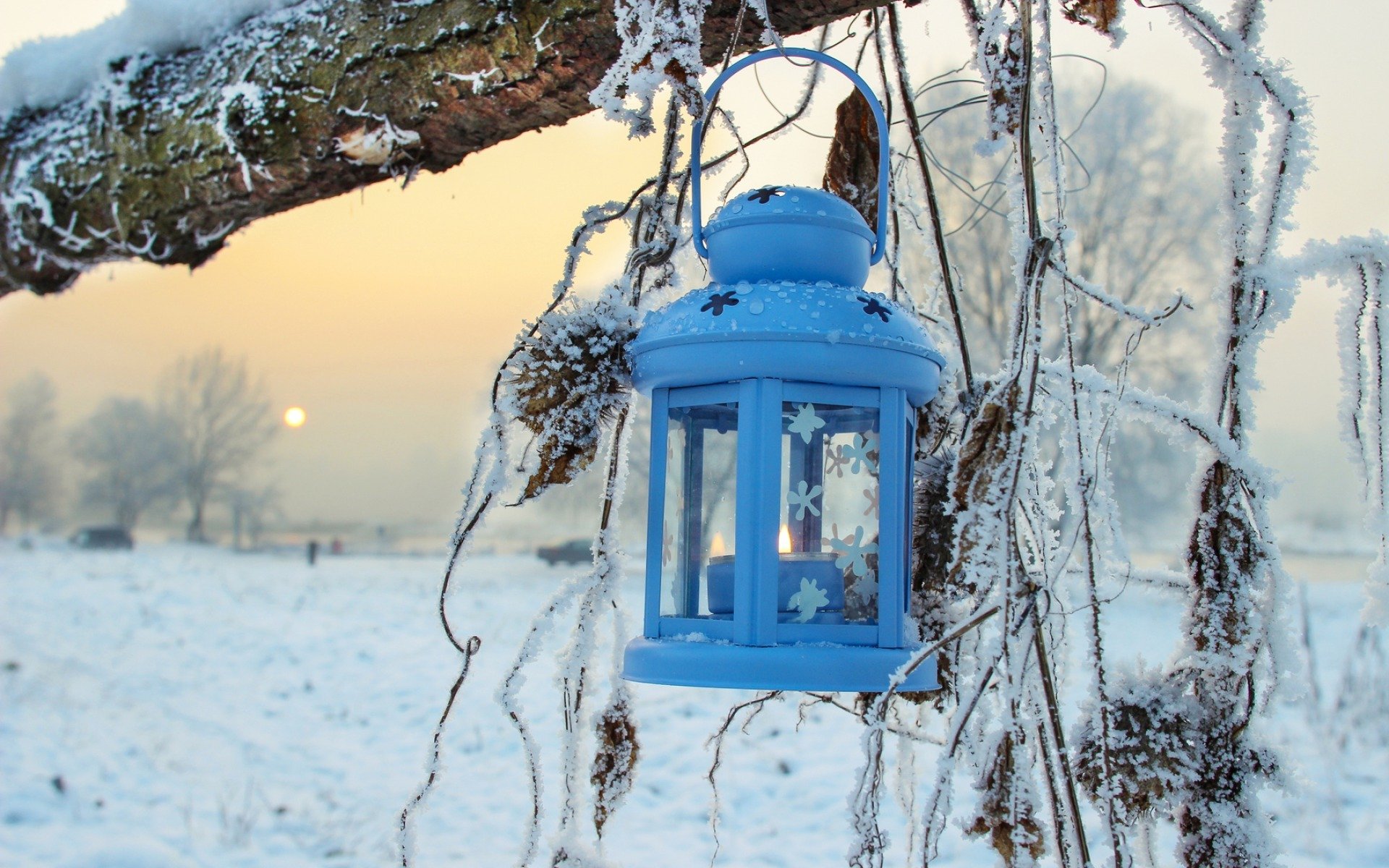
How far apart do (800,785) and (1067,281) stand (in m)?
2.76

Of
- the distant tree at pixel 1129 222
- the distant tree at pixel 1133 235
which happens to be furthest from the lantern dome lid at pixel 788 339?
the distant tree at pixel 1129 222

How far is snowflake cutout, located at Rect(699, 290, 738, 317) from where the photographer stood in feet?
3.52

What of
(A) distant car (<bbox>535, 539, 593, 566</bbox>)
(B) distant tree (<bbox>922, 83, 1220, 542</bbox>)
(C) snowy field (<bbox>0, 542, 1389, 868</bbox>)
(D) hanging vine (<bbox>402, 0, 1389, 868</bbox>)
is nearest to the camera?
(D) hanging vine (<bbox>402, 0, 1389, 868</bbox>)

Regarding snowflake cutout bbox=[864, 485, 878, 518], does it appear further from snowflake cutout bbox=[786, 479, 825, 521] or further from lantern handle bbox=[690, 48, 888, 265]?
lantern handle bbox=[690, 48, 888, 265]

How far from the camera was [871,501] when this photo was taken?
1.10 metres

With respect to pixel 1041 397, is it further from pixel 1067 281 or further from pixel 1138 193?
pixel 1138 193

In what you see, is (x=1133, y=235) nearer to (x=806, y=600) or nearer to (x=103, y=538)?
(x=806, y=600)

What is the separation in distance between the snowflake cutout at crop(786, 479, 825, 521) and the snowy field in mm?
455

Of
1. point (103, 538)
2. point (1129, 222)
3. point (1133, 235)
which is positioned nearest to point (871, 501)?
point (1129, 222)

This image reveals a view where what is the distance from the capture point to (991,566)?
0.91m

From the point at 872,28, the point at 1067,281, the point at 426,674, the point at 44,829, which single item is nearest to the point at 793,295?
the point at 1067,281

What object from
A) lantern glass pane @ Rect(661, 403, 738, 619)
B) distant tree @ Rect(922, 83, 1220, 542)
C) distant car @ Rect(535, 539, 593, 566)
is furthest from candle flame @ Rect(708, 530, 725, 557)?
distant car @ Rect(535, 539, 593, 566)

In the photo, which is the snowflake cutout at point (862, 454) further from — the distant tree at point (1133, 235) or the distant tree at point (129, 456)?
the distant tree at point (129, 456)

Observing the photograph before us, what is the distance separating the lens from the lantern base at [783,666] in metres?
0.99
